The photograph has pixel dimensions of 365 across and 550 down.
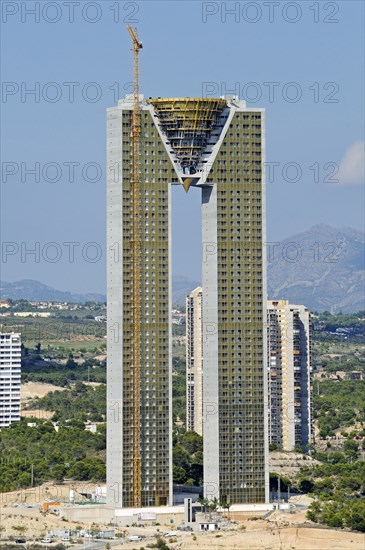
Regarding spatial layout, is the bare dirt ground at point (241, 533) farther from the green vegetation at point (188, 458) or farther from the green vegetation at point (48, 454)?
the green vegetation at point (48, 454)

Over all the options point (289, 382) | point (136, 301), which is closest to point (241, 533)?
point (136, 301)

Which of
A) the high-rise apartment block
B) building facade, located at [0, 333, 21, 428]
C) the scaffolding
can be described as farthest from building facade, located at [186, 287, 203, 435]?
the scaffolding

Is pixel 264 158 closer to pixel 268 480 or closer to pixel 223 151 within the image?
pixel 223 151

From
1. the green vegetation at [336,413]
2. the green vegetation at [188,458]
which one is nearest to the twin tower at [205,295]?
the green vegetation at [188,458]

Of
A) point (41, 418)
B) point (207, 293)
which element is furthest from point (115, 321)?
point (41, 418)

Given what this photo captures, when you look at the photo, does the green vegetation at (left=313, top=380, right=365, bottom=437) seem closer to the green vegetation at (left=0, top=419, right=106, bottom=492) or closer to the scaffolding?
the green vegetation at (left=0, top=419, right=106, bottom=492)

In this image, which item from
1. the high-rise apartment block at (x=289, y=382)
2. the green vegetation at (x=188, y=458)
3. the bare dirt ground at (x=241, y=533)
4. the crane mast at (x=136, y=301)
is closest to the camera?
the bare dirt ground at (x=241, y=533)
